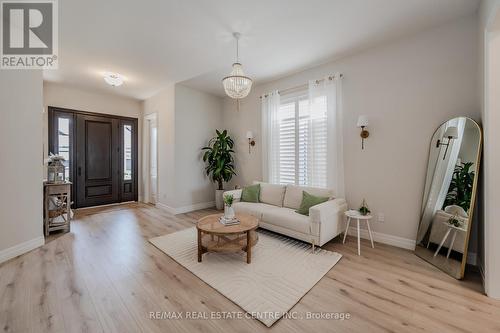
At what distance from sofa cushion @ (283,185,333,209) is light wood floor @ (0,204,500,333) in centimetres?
86

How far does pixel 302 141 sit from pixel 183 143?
2791mm

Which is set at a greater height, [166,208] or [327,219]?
[327,219]

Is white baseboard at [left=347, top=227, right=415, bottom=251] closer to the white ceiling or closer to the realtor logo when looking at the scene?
the white ceiling

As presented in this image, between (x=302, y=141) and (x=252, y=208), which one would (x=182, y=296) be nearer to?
(x=252, y=208)

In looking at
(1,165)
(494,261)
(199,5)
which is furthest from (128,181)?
(494,261)

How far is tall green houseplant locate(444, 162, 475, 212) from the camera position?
231cm

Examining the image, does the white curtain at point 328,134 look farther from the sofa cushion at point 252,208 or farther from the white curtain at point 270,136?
the sofa cushion at point 252,208

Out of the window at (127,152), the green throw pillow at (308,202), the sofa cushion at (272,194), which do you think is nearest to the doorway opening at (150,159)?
the window at (127,152)

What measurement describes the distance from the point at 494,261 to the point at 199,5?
12.9 feet

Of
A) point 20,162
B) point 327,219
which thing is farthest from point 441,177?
point 20,162

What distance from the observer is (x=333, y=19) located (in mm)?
2564

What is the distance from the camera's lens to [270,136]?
176 inches

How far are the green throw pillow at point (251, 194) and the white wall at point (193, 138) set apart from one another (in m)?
1.62

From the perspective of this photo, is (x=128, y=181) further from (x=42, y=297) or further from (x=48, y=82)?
(x=42, y=297)
